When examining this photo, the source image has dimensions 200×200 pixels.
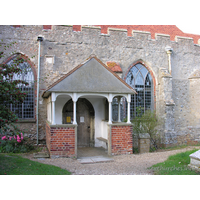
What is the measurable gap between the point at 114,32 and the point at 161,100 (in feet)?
17.5

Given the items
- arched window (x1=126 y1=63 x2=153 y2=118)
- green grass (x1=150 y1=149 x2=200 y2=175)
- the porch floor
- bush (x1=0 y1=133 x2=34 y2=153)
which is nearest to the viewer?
green grass (x1=150 y1=149 x2=200 y2=175)

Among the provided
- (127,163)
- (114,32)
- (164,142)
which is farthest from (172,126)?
(114,32)

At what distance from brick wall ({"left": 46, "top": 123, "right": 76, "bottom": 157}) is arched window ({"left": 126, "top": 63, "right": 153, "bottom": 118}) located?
5.62m

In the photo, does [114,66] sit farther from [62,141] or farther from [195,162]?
[195,162]

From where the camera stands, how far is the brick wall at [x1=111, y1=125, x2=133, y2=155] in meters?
9.36

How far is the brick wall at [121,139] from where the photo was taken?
9.36 meters

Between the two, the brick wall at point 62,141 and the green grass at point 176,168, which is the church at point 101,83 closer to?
the brick wall at point 62,141

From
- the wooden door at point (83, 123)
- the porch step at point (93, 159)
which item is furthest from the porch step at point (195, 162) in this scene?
the wooden door at point (83, 123)

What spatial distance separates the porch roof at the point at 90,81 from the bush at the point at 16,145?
10.9 feet

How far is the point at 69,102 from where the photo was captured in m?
11.5

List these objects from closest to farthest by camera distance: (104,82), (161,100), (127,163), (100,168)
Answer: (100,168), (127,163), (104,82), (161,100)

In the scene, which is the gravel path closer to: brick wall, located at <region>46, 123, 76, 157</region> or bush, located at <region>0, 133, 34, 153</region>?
brick wall, located at <region>46, 123, 76, 157</region>

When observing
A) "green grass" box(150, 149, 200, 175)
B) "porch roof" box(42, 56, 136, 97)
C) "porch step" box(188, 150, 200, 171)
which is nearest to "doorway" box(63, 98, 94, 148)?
"porch roof" box(42, 56, 136, 97)

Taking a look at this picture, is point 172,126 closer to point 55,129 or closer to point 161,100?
point 161,100
